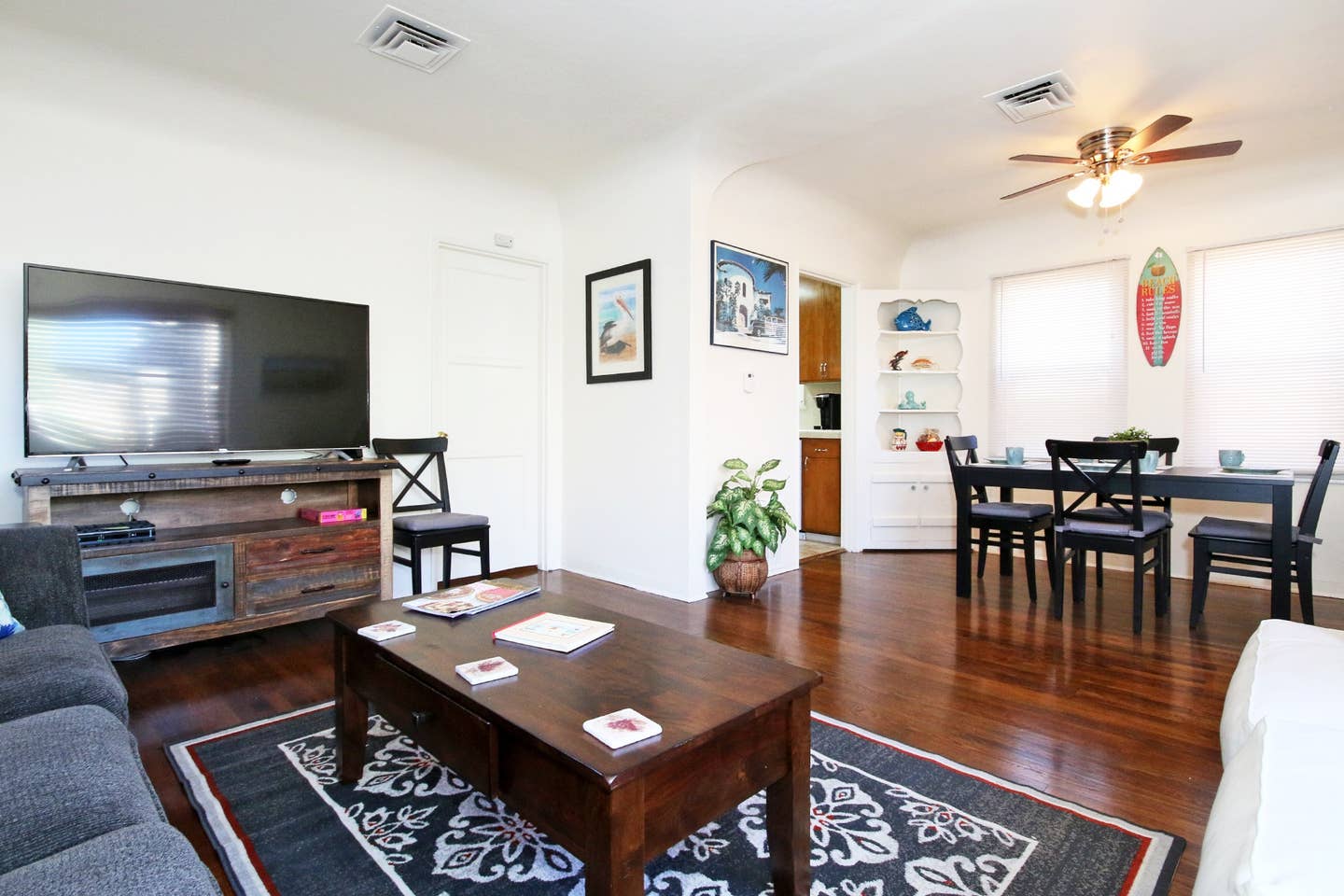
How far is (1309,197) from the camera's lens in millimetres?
4145

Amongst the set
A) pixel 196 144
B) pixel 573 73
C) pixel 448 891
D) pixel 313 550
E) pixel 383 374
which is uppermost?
pixel 573 73

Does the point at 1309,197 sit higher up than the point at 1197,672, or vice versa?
the point at 1309,197

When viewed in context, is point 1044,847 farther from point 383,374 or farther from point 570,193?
point 570,193

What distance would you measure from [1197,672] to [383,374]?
407 centimetres

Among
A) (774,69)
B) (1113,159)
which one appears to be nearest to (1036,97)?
(1113,159)

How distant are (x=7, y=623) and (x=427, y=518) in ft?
6.36

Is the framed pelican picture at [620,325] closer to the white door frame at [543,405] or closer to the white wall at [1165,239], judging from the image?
the white door frame at [543,405]

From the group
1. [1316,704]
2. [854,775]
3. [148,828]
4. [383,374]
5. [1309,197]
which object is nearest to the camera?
[148,828]

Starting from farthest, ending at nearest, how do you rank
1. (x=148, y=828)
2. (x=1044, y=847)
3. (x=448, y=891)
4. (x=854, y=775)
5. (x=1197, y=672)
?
1. (x=1197, y=672)
2. (x=854, y=775)
3. (x=1044, y=847)
4. (x=448, y=891)
5. (x=148, y=828)

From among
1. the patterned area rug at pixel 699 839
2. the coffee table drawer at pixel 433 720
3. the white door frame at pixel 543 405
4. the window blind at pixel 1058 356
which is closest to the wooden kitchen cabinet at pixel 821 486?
the window blind at pixel 1058 356

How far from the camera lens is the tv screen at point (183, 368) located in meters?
2.73

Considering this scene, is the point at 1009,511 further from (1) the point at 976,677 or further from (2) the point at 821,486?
(2) the point at 821,486

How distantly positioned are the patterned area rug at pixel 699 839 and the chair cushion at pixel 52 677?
425 mm

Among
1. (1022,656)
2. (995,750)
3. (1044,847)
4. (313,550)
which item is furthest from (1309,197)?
(313,550)
